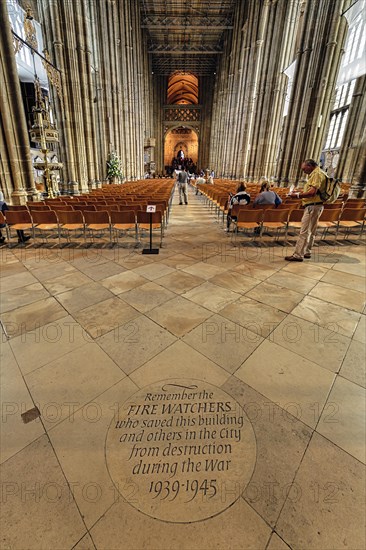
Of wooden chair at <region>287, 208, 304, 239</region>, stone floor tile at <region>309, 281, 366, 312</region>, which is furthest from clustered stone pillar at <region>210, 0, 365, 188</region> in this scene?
stone floor tile at <region>309, 281, 366, 312</region>

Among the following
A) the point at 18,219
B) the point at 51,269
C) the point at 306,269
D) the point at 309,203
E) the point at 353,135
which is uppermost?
the point at 353,135

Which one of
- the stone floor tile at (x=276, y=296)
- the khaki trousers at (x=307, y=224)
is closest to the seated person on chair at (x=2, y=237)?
the stone floor tile at (x=276, y=296)

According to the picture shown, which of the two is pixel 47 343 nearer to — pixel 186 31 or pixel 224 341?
pixel 224 341

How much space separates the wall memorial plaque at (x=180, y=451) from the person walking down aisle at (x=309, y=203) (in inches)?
166

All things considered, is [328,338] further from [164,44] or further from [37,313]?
[164,44]

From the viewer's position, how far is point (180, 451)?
166 cm

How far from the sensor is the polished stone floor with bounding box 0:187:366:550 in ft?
4.28

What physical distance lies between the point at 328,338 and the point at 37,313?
352 cm

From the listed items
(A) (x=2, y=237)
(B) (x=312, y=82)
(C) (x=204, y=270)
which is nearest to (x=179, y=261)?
(C) (x=204, y=270)

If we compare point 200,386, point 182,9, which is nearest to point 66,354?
point 200,386

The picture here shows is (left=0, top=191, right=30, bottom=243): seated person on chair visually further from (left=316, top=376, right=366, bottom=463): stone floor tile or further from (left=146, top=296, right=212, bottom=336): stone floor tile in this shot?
(left=316, top=376, right=366, bottom=463): stone floor tile

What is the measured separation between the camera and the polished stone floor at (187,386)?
130 centimetres

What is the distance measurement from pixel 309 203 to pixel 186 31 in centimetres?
4451

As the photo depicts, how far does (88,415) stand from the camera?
190cm
